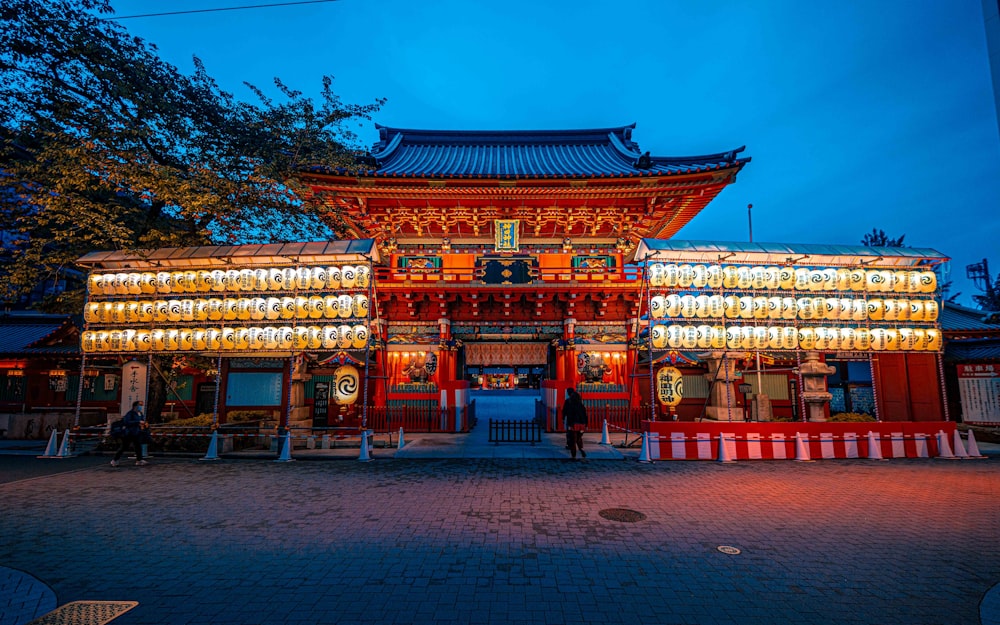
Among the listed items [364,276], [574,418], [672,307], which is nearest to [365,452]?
[364,276]

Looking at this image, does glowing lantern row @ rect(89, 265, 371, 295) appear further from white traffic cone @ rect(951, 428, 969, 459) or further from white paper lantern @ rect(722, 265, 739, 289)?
white traffic cone @ rect(951, 428, 969, 459)

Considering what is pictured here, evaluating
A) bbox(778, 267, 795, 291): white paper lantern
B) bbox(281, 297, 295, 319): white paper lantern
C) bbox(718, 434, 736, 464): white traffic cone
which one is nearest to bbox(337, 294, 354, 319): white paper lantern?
bbox(281, 297, 295, 319): white paper lantern

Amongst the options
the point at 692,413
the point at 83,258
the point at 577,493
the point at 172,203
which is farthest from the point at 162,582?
the point at 692,413

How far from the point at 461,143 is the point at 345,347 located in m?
15.0

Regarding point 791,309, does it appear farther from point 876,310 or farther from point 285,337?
point 285,337

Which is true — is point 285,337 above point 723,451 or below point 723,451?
above

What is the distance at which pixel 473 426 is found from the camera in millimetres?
18984

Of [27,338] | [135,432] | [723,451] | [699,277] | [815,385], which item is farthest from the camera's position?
[27,338]

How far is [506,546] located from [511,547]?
74 millimetres

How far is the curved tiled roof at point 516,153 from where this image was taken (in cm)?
1892

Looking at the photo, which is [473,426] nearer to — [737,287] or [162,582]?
[737,287]

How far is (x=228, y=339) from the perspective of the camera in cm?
1280

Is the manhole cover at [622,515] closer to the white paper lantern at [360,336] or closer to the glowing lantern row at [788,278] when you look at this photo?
the glowing lantern row at [788,278]

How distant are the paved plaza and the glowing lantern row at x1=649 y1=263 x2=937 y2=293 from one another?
549 cm
